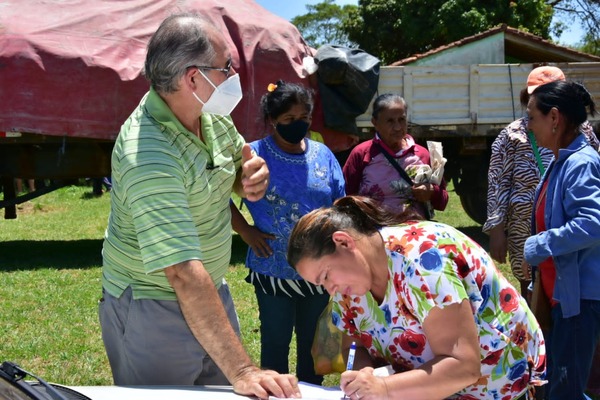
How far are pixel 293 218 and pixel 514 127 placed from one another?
147 centimetres

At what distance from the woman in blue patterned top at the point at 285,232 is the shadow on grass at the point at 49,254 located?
4.98 meters

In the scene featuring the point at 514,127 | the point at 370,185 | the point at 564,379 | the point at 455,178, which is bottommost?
the point at 455,178

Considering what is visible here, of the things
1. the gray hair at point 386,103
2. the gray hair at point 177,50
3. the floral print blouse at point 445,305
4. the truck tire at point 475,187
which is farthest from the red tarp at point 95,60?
the floral print blouse at point 445,305

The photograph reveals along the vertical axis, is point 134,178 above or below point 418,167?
above

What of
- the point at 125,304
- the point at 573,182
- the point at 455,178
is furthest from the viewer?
the point at 455,178

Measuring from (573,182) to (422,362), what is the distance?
1.33 meters

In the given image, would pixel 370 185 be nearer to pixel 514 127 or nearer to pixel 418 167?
pixel 418 167

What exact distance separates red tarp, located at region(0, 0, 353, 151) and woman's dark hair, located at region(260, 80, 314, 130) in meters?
3.97

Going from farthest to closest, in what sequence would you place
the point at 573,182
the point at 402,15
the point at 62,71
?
the point at 402,15, the point at 62,71, the point at 573,182

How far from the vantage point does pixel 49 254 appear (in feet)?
30.2

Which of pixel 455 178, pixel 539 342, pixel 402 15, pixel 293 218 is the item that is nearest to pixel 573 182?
pixel 539 342

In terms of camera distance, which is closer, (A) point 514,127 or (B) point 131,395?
(B) point 131,395

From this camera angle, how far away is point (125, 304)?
2.42 meters

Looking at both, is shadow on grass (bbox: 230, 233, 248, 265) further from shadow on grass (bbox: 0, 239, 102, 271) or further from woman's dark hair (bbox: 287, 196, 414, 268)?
woman's dark hair (bbox: 287, 196, 414, 268)
